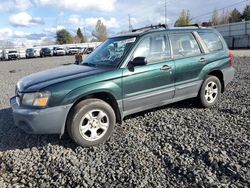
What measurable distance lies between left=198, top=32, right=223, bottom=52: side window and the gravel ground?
4.83 ft

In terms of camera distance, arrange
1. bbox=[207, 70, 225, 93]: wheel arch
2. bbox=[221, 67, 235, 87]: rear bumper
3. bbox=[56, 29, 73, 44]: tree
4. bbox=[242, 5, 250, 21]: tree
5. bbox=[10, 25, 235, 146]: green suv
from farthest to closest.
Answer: bbox=[56, 29, 73, 44]: tree < bbox=[242, 5, 250, 21]: tree < bbox=[221, 67, 235, 87]: rear bumper < bbox=[207, 70, 225, 93]: wheel arch < bbox=[10, 25, 235, 146]: green suv

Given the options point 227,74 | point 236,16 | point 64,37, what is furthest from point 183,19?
point 227,74

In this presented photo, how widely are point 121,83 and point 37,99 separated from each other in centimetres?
136

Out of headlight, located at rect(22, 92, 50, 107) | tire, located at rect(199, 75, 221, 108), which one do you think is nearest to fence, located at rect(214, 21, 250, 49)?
tire, located at rect(199, 75, 221, 108)

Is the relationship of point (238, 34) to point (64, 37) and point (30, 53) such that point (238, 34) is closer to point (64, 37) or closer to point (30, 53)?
point (30, 53)

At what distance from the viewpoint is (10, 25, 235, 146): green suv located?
4035mm

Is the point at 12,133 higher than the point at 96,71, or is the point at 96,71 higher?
the point at 96,71

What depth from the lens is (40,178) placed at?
350cm

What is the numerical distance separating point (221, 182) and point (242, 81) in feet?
20.8

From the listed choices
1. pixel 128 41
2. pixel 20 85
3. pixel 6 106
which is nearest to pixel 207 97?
pixel 128 41

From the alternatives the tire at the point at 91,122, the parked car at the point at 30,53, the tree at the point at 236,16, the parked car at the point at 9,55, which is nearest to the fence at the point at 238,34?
the tree at the point at 236,16

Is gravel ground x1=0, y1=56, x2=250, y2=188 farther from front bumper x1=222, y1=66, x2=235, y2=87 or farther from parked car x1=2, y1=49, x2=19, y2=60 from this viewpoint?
parked car x1=2, y1=49, x2=19, y2=60

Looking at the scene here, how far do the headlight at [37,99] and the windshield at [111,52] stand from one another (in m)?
1.32

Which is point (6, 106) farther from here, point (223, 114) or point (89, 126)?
point (223, 114)
